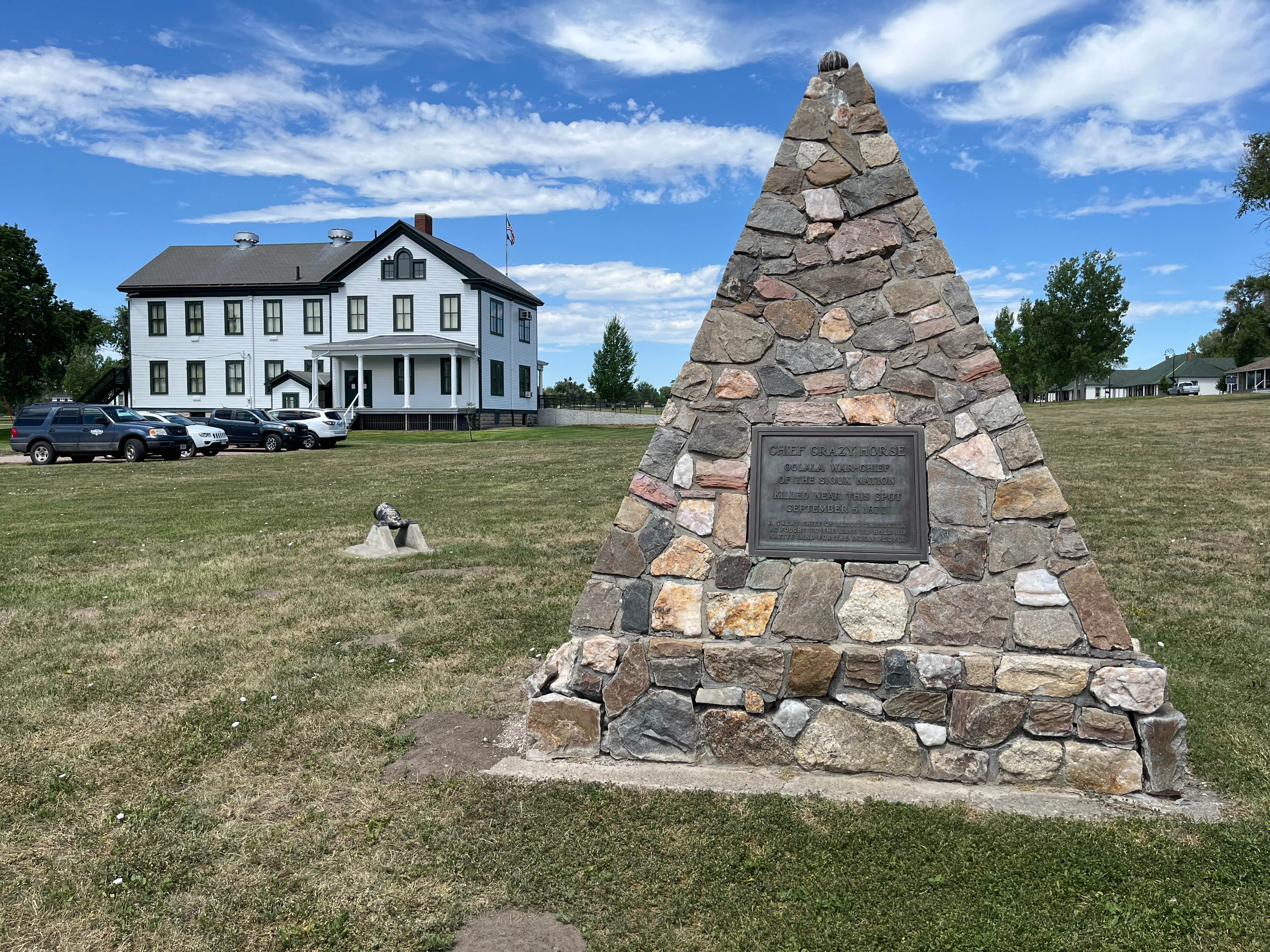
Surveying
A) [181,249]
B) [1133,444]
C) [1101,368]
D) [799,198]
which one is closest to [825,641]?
[799,198]

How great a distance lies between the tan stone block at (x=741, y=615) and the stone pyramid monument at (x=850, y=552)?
12 mm

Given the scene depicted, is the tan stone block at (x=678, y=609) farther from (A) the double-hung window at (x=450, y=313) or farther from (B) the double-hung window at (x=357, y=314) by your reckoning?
(B) the double-hung window at (x=357, y=314)

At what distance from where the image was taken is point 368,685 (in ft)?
17.9

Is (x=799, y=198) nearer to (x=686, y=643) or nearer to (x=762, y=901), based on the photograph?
(x=686, y=643)

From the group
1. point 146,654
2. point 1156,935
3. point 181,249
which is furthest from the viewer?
point 181,249

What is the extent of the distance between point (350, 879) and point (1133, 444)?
21.8 m

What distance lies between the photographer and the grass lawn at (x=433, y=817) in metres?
2.99

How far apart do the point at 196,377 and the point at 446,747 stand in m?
44.8

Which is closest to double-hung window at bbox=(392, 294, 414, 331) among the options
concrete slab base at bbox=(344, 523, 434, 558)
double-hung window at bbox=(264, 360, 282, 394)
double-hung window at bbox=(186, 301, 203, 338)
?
double-hung window at bbox=(264, 360, 282, 394)

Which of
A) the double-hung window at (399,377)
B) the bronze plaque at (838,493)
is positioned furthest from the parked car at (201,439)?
the bronze plaque at (838,493)

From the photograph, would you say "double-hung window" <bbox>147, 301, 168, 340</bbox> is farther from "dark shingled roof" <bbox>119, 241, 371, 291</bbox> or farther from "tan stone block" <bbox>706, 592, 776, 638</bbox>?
"tan stone block" <bbox>706, 592, 776, 638</bbox>

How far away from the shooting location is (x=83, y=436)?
23.8 meters

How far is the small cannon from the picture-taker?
31.8ft

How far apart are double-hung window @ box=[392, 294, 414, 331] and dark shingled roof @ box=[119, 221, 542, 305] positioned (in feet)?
8.51
